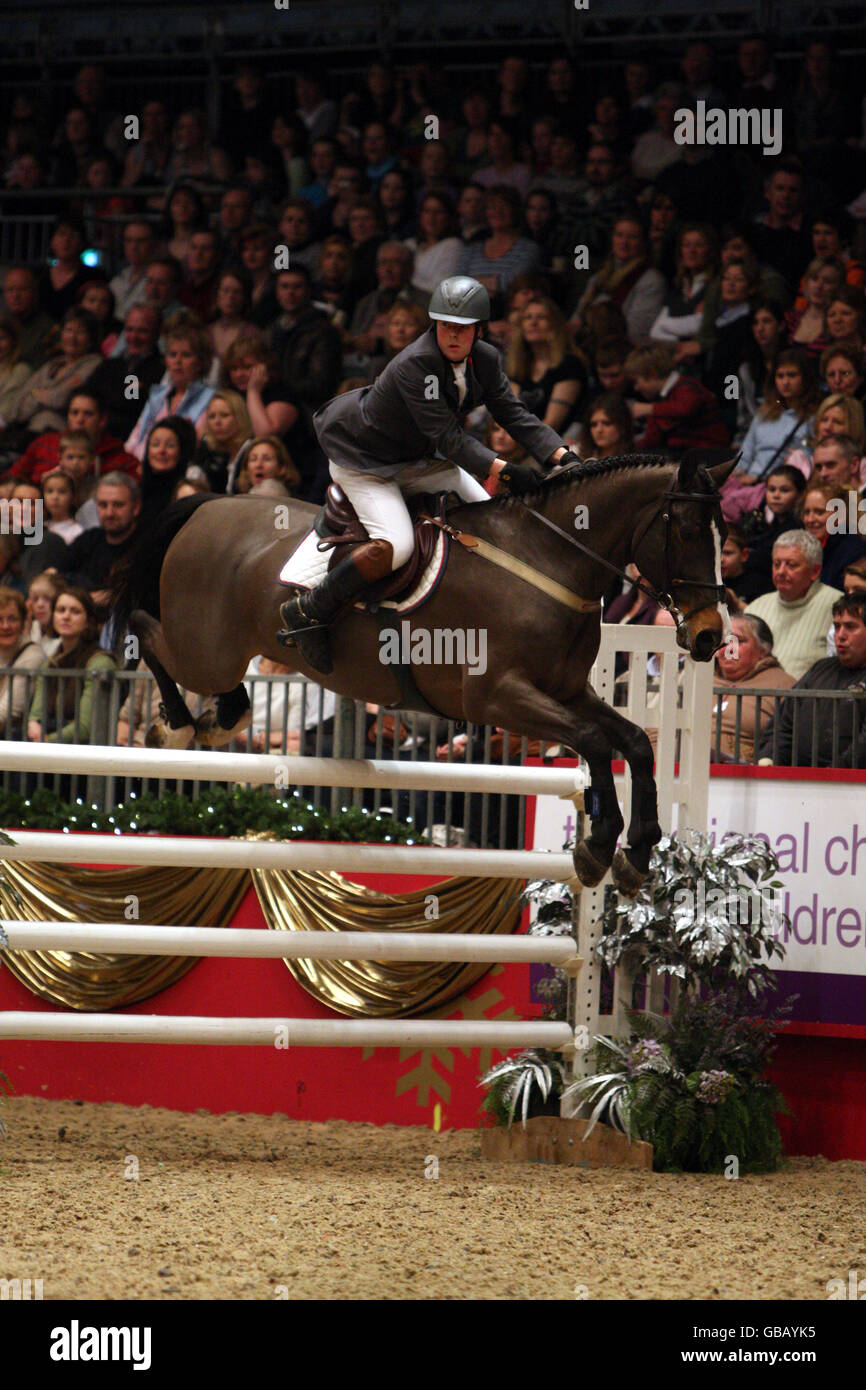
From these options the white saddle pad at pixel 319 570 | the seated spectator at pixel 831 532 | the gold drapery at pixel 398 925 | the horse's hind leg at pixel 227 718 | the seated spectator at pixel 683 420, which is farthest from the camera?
the seated spectator at pixel 683 420

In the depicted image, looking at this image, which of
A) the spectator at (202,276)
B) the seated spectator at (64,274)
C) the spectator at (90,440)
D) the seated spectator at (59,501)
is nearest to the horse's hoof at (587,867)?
the seated spectator at (59,501)

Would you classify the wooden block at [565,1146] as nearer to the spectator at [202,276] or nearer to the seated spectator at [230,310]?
the seated spectator at [230,310]

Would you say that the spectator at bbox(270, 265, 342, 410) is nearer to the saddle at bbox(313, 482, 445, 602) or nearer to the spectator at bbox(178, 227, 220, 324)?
the spectator at bbox(178, 227, 220, 324)

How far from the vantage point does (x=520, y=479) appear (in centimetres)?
502

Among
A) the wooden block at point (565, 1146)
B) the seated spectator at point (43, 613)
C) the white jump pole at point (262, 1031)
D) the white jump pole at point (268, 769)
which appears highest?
the seated spectator at point (43, 613)

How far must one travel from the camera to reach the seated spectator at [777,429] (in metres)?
7.95

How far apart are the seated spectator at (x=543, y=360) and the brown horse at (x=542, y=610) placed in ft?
11.9

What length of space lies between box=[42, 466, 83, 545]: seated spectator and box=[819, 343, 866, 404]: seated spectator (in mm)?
4391

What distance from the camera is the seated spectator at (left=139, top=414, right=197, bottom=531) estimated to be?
928 cm

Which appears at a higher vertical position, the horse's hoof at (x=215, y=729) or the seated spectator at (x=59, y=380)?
the seated spectator at (x=59, y=380)

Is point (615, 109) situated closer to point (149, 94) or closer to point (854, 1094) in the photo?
point (149, 94)

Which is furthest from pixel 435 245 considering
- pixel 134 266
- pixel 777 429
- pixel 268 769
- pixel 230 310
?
pixel 268 769

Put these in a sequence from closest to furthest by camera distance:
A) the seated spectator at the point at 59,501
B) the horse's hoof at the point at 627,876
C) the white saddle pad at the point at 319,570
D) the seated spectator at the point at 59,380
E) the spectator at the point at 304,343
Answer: the horse's hoof at the point at 627,876, the white saddle pad at the point at 319,570, the seated spectator at the point at 59,501, the spectator at the point at 304,343, the seated spectator at the point at 59,380

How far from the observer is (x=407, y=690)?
196 inches
